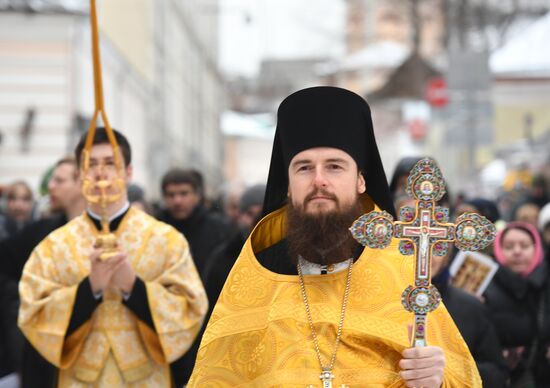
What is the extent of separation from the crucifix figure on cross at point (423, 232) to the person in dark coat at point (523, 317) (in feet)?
10.2

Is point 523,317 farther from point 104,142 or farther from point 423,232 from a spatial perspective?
point 423,232

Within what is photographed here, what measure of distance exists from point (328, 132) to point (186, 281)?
5.43ft

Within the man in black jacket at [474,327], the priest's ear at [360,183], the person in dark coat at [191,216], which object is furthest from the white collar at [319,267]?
the person in dark coat at [191,216]

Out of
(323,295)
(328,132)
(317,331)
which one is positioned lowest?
(317,331)

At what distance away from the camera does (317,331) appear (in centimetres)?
368

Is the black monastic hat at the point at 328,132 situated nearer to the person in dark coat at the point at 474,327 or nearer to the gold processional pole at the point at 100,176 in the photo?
the gold processional pole at the point at 100,176

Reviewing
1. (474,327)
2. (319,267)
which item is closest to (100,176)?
(319,267)

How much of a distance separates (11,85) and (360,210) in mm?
17662

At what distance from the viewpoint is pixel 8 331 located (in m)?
7.39

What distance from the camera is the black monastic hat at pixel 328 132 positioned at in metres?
3.82

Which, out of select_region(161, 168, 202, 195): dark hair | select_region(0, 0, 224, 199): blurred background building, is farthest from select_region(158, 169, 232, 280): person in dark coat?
select_region(0, 0, 224, 199): blurred background building

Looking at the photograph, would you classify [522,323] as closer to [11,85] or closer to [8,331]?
[8,331]

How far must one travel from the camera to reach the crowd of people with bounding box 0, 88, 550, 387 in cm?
395

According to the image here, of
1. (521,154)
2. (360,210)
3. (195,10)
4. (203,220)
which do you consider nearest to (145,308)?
(360,210)
